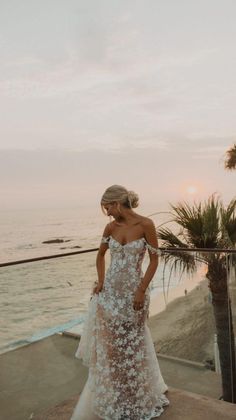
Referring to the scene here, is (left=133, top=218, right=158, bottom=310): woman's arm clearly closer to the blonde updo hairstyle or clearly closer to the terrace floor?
the blonde updo hairstyle

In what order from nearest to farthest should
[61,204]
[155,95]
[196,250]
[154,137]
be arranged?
1. [196,250]
2. [155,95]
3. [154,137]
4. [61,204]

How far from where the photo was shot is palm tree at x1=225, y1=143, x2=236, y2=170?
49.7 feet

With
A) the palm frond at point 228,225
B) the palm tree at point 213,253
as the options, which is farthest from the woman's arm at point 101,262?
the palm frond at point 228,225

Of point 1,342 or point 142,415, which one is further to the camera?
point 1,342

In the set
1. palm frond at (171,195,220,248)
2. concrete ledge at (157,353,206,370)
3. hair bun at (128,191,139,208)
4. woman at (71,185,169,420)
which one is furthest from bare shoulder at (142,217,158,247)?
concrete ledge at (157,353,206,370)

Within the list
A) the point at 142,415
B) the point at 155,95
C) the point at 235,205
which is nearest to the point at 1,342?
the point at 142,415

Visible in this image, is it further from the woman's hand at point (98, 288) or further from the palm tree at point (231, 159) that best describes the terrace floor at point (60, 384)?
the palm tree at point (231, 159)

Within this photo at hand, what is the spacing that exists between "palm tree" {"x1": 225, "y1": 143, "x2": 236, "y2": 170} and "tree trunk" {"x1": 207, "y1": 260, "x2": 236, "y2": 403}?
476 inches

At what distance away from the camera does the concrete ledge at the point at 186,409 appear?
2.77 m

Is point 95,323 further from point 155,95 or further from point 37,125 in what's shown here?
point 37,125

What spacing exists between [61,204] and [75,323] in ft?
529

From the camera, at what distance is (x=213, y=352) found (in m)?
3.84

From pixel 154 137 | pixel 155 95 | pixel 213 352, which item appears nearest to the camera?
pixel 213 352

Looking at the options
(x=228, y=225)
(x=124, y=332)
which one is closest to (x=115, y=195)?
(x=124, y=332)
